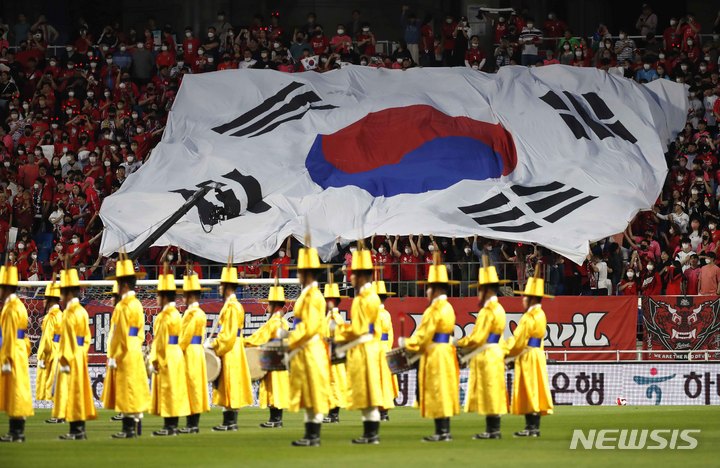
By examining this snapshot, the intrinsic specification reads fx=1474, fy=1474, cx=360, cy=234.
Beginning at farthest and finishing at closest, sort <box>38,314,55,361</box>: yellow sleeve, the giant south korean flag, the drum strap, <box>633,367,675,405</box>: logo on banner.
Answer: the giant south korean flag
<box>633,367,675,405</box>: logo on banner
<box>38,314,55,361</box>: yellow sleeve
the drum strap

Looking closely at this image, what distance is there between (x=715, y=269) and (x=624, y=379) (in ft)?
9.75

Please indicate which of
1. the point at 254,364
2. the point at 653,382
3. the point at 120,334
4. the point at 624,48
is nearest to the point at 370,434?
the point at 120,334

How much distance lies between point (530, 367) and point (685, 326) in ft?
28.2

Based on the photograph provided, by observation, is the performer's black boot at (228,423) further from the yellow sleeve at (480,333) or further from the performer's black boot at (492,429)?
the yellow sleeve at (480,333)

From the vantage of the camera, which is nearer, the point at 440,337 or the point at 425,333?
the point at 425,333

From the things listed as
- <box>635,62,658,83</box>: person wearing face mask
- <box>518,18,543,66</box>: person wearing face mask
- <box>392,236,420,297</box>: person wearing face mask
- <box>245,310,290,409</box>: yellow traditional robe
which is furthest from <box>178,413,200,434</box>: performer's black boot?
<box>518,18,543,66</box>: person wearing face mask

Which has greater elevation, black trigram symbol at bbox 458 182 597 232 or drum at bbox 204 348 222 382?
black trigram symbol at bbox 458 182 597 232

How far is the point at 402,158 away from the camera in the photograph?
1326 inches

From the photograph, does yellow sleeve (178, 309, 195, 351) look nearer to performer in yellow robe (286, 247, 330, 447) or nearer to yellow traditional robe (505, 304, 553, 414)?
performer in yellow robe (286, 247, 330, 447)

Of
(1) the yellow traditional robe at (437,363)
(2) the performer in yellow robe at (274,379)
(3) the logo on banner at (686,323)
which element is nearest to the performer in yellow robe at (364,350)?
(1) the yellow traditional robe at (437,363)

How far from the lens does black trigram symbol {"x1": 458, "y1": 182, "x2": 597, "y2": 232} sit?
3061 centimetres

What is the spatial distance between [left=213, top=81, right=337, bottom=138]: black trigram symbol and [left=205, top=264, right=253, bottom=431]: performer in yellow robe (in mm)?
13376

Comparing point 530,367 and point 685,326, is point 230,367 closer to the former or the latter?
point 530,367

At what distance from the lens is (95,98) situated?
37031 mm
